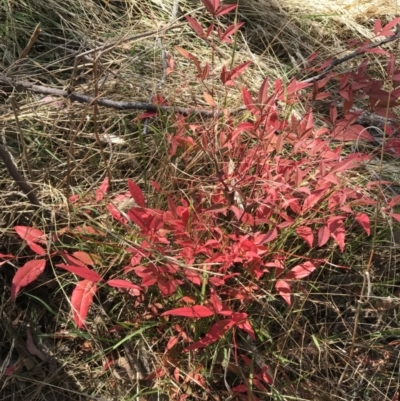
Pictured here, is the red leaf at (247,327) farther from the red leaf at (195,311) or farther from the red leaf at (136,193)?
the red leaf at (136,193)

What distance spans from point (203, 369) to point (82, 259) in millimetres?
391

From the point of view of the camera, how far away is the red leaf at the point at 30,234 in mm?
1351

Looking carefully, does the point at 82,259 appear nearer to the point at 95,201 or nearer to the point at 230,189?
the point at 95,201

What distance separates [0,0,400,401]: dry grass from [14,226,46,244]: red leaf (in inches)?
3.4

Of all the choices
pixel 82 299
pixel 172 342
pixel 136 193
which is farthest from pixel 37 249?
pixel 172 342

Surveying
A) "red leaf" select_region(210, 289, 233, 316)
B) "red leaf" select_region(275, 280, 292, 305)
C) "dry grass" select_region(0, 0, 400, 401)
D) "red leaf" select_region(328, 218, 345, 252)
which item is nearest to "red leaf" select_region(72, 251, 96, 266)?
"dry grass" select_region(0, 0, 400, 401)

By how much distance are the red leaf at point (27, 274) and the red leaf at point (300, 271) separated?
588mm

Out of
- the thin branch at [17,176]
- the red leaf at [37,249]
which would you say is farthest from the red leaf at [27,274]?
the thin branch at [17,176]

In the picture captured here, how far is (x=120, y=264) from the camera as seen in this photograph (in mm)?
1419

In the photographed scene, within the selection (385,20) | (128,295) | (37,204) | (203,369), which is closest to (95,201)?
(37,204)

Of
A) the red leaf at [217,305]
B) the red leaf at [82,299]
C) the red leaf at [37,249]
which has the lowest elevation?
the red leaf at [82,299]

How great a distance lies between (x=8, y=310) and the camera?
4.62 feet

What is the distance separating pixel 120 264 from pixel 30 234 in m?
0.24

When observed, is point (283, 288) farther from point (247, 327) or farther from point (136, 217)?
point (136, 217)
